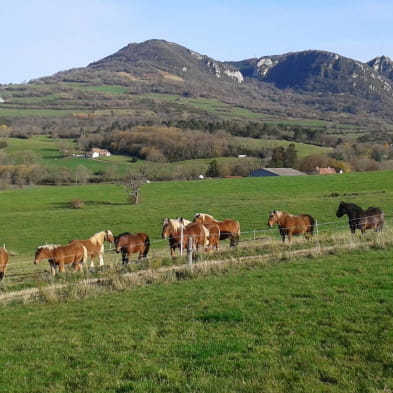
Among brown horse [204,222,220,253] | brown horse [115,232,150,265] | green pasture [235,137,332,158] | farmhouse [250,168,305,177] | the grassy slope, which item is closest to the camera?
brown horse [115,232,150,265]

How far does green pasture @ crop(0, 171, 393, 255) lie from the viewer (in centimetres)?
3840

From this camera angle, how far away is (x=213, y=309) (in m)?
9.33

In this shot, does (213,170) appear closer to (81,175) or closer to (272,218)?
(81,175)

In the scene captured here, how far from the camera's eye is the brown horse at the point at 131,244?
18.2m

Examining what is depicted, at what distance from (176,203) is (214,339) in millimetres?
42782

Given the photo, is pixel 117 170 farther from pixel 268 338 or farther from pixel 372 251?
pixel 268 338

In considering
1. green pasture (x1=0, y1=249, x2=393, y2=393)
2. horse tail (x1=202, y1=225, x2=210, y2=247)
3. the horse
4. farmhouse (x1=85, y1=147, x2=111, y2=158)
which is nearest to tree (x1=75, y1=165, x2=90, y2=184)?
farmhouse (x1=85, y1=147, x2=111, y2=158)

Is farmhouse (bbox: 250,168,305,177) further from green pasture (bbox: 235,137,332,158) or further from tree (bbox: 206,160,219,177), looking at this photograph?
green pasture (bbox: 235,137,332,158)

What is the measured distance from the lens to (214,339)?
7559 millimetres

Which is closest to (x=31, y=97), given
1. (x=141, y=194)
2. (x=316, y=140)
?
(x=316, y=140)

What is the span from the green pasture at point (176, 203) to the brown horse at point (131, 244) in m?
10.3

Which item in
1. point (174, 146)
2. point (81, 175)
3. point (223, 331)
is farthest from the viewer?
point (174, 146)

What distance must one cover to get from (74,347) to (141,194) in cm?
5460

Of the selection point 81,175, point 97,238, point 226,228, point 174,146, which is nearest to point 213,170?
point 81,175
